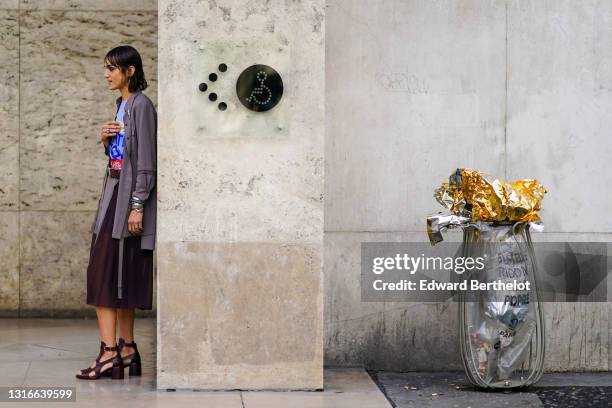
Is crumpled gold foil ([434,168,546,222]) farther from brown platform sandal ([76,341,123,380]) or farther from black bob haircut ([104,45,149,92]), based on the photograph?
brown platform sandal ([76,341,123,380])

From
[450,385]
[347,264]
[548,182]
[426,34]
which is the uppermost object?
[426,34]

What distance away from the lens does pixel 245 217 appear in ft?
22.0

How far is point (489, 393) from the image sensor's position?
6977mm

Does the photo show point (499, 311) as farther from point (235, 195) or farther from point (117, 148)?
point (117, 148)

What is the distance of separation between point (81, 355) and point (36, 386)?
48.2 inches

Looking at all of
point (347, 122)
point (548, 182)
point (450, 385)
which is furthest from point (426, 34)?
point (450, 385)

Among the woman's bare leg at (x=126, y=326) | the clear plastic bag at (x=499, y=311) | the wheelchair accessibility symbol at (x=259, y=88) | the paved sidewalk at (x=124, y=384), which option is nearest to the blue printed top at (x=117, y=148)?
the wheelchair accessibility symbol at (x=259, y=88)

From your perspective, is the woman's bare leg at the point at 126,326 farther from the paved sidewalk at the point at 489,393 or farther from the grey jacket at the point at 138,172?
the paved sidewalk at the point at 489,393

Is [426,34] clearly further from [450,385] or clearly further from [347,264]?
[450,385]

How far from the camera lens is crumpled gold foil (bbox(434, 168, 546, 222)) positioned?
685 cm

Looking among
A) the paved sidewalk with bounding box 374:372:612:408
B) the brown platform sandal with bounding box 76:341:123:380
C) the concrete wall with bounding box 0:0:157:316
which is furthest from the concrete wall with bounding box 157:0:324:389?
the concrete wall with bounding box 0:0:157:316

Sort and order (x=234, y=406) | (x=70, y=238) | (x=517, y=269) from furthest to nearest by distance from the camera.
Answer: (x=70, y=238)
(x=517, y=269)
(x=234, y=406)

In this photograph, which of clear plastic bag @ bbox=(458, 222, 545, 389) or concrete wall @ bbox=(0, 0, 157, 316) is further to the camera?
concrete wall @ bbox=(0, 0, 157, 316)

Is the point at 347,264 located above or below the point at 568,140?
below
